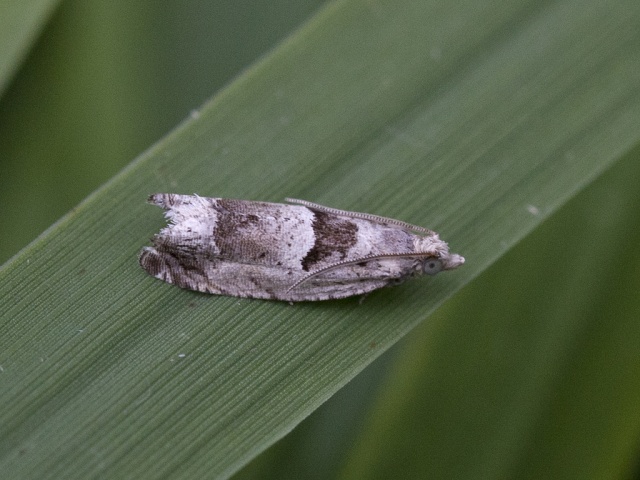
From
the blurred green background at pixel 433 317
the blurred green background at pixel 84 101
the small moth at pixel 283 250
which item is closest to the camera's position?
the small moth at pixel 283 250

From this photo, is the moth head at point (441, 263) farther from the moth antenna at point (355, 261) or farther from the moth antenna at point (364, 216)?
the moth antenna at point (364, 216)

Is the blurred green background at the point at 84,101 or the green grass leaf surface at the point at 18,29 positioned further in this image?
the blurred green background at the point at 84,101

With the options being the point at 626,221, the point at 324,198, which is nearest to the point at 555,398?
the point at 626,221

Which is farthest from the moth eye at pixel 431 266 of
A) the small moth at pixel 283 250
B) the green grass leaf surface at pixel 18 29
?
the green grass leaf surface at pixel 18 29

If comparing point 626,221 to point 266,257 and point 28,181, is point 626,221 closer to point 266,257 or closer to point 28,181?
point 266,257

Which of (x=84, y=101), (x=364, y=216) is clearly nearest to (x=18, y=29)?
(x=84, y=101)

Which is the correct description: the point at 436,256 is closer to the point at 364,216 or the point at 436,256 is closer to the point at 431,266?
the point at 431,266

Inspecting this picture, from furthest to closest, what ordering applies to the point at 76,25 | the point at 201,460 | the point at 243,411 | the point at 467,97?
the point at 76,25, the point at 467,97, the point at 243,411, the point at 201,460
